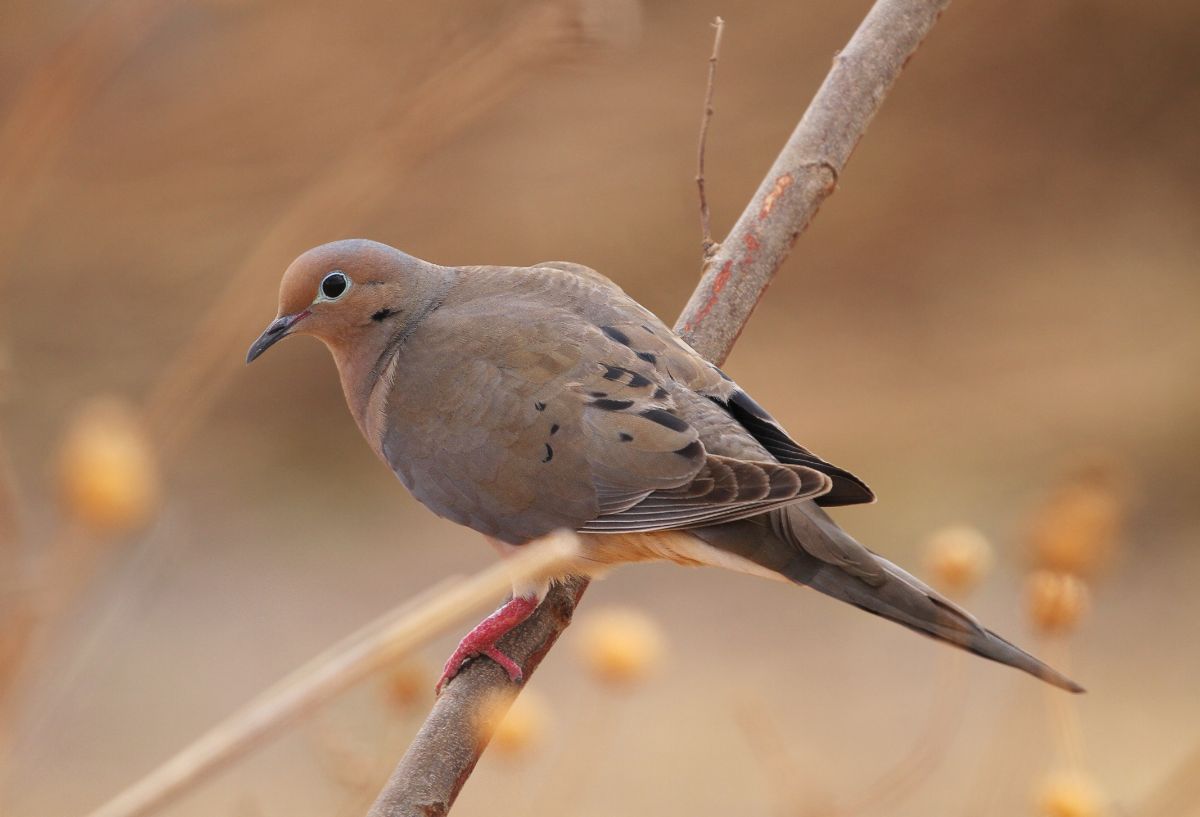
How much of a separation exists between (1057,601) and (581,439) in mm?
927

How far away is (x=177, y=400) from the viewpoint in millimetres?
644

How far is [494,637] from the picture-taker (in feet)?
6.05

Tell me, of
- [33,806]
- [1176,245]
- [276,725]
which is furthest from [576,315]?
[1176,245]

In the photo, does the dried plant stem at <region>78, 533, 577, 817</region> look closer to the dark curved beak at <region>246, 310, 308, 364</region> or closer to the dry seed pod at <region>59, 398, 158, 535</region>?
the dry seed pod at <region>59, 398, 158, 535</region>

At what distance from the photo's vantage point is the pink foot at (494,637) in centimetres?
179

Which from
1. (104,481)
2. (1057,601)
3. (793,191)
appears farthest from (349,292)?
(104,481)

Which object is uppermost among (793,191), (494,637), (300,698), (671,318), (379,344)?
(671,318)

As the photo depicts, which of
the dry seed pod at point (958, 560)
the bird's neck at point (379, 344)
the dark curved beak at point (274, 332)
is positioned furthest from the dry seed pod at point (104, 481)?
the bird's neck at point (379, 344)

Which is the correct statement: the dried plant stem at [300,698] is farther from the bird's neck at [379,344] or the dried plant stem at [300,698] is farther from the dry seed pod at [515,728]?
the bird's neck at [379,344]

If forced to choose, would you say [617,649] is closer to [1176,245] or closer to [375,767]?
[375,767]

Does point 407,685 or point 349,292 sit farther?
point 349,292

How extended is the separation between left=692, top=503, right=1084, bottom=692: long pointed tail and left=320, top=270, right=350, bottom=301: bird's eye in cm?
67

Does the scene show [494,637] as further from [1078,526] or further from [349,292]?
[1078,526]

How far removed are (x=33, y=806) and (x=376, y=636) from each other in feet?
15.2
